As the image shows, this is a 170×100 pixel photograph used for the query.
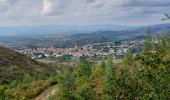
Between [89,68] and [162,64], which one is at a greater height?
[162,64]

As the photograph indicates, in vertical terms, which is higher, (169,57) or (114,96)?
(169,57)

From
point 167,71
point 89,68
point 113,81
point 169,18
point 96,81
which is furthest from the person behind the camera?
point 89,68

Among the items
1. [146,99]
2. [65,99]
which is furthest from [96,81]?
[146,99]

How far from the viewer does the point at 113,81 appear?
4322 centimetres

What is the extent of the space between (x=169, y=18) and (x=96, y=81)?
66.5 m

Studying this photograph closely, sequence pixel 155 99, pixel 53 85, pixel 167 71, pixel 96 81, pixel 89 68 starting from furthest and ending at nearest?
pixel 89 68 < pixel 53 85 < pixel 96 81 < pixel 167 71 < pixel 155 99

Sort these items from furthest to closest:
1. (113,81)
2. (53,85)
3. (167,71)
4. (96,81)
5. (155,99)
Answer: (53,85) → (96,81) → (113,81) → (167,71) → (155,99)

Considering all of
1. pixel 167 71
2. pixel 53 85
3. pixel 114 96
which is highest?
pixel 167 71

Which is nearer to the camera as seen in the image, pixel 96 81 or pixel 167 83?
pixel 167 83

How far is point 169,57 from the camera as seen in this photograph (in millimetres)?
41656

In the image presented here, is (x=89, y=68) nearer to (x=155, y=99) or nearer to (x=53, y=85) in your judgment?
(x=53, y=85)

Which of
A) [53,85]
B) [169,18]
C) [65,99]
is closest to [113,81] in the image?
[169,18]

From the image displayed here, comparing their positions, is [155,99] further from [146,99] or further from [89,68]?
[89,68]

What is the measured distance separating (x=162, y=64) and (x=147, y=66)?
1.51 meters
